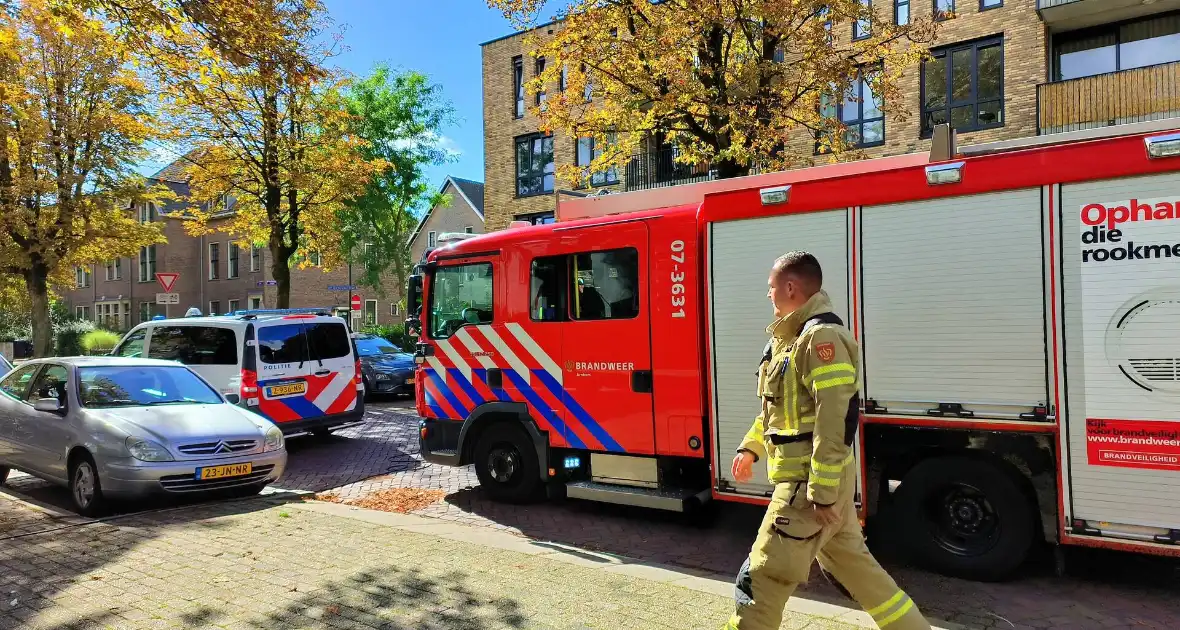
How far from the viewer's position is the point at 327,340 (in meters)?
11.2

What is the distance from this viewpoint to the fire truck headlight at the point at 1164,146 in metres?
4.07

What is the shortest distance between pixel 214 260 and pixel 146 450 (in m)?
39.3

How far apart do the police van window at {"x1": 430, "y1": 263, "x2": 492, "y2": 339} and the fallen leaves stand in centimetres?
163

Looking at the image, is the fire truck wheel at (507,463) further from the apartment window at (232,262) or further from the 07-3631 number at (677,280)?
the apartment window at (232,262)

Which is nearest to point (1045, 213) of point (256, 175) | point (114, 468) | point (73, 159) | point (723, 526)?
point (723, 526)

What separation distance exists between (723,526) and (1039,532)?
2424mm

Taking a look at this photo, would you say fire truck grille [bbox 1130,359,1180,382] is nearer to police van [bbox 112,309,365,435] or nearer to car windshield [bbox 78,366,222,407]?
car windshield [bbox 78,366,222,407]

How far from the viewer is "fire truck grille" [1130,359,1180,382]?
4.06 m

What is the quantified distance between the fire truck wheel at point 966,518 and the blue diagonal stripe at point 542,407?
269cm

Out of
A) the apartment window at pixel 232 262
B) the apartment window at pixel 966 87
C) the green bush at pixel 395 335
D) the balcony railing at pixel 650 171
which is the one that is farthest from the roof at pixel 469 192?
the apartment window at pixel 966 87

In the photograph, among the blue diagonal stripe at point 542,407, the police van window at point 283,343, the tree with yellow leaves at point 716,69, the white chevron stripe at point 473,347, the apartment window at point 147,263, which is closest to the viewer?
the blue diagonal stripe at point 542,407

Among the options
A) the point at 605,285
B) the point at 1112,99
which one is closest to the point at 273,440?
the point at 605,285

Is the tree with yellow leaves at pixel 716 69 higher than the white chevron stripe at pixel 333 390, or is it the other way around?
the tree with yellow leaves at pixel 716 69

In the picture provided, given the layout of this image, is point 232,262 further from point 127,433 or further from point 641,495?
point 641,495
